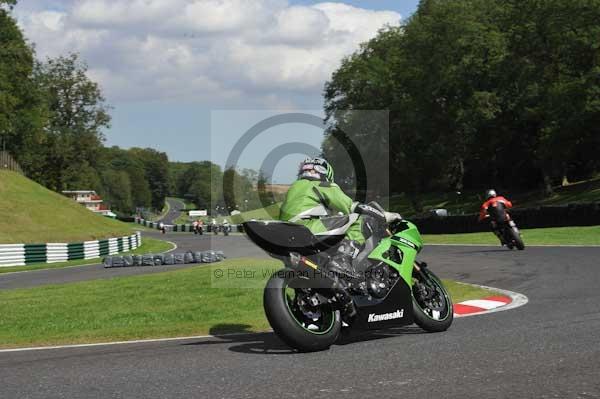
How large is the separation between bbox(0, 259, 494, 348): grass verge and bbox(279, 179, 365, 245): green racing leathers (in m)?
2.21

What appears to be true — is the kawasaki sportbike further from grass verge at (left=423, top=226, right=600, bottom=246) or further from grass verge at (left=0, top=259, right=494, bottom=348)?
grass verge at (left=423, top=226, right=600, bottom=246)

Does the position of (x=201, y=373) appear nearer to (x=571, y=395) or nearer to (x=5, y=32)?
(x=571, y=395)

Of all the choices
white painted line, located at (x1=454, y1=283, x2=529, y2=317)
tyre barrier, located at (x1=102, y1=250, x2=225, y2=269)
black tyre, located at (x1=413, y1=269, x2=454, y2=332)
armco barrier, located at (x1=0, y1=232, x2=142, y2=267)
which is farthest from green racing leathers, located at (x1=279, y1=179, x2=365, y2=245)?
armco barrier, located at (x1=0, y1=232, x2=142, y2=267)

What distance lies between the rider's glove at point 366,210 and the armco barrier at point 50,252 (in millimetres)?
25376

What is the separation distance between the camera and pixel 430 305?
26.5 feet

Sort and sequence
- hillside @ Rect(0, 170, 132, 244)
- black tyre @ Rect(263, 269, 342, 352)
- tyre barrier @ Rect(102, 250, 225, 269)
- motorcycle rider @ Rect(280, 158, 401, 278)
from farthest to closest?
hillside @ Rect(0, 170, 132, 244) → tyre barrier @ Rect(102, 250, 225, 269) → motorcycle rider @ Rect(280, 158, 401, 278) → black tyre @ Rect(263, 269, 342, 352)

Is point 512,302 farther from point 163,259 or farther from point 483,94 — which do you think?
point 483,94

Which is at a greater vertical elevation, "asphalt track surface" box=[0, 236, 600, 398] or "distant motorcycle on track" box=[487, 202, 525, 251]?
"distant motorcycle on track" box=[487, 202, 525, 251]

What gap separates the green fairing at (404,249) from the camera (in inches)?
302

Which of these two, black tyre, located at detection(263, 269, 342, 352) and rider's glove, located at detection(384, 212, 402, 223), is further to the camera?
rider's glove, located at detection(384, 212, 402, 223)

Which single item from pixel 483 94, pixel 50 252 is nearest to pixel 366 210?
pixel 50 252

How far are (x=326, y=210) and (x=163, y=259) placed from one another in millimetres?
18839

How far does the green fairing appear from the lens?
25.2 feet

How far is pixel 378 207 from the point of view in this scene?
25.2 feet
